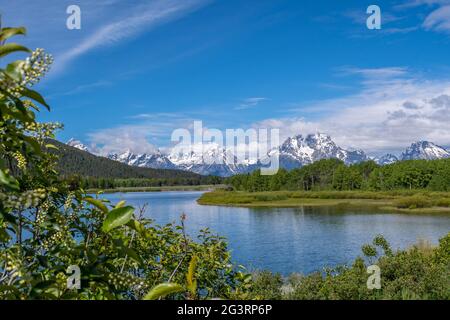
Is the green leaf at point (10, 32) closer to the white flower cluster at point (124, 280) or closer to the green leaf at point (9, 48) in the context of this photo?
the green leaf at point (9, 48)

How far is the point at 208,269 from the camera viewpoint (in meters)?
6.87

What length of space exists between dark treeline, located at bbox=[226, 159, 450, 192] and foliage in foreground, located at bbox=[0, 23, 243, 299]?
12471 centimetres

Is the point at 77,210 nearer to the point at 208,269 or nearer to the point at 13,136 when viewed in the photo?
the point at 13,136

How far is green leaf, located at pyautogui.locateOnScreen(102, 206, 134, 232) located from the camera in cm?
293

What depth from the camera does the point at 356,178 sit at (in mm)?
145625

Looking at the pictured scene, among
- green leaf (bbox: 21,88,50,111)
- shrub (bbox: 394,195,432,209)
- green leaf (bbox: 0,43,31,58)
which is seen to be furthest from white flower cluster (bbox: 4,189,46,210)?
shrub (bbox: 394,195,432,209)

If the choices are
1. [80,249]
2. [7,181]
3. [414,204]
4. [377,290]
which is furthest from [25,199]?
[414,204]

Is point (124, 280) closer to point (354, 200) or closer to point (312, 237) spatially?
point (312, 237)

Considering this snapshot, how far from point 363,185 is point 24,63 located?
14802cm

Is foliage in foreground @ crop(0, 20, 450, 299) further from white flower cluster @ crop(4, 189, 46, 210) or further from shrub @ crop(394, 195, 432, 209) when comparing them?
shrub @ crop(394, 195, 432, 209)
